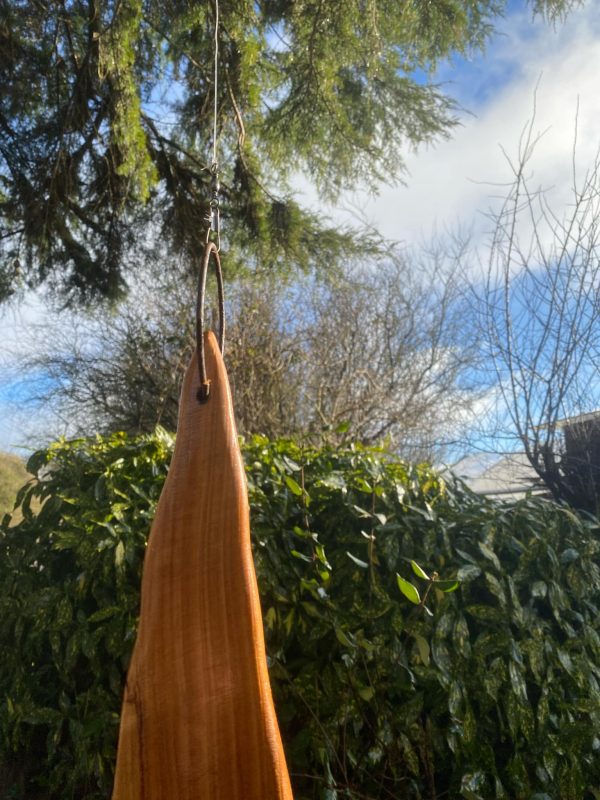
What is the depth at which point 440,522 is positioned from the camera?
197 centimetres

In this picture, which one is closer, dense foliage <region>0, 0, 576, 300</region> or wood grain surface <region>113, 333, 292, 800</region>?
wood grain surface <region>113, 333, 292, 800</region>

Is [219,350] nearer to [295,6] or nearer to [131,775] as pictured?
[131,775]

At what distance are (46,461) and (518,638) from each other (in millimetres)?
1657

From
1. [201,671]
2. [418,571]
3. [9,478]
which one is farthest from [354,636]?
[9,478]

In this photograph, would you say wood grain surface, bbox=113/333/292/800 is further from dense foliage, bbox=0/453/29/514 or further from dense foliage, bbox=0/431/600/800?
dense foliage, bbox=0/453/29/514

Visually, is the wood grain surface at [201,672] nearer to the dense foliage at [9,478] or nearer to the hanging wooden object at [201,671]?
the hanging wooden object at [201,671]

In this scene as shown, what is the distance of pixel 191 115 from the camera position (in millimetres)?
4773

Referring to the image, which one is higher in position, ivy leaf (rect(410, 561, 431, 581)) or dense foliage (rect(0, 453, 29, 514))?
dense foliage (rect(0, 453, 29, 514))

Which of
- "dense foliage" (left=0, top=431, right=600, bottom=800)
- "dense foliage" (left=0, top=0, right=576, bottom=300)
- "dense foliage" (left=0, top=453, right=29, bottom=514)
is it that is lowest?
"dense foliage" (left=0, top=431, right=600, bottom=800)

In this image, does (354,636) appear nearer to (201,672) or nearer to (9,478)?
(201,672)

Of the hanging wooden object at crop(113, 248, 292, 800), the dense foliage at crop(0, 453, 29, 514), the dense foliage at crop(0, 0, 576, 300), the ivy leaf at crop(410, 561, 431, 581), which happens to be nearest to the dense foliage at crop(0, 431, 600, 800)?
the ivy leaf at crop(410, 561, 431, 581)

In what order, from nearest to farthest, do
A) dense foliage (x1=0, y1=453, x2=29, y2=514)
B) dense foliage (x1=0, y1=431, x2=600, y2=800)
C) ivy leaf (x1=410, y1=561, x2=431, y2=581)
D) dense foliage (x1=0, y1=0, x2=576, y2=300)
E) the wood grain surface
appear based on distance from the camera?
1. the wood grain surface
2. ivy leaf (x1=410, y1=561, x2=431, y2=581)
3. dense foliage (x1=0, y1=431, x2=600, y2=800)
4. dense foliage (x1=0, y1=0, x2=576, y2=300)
5. dense foliage (x1=0, y1=453, x2=29, y2=514)

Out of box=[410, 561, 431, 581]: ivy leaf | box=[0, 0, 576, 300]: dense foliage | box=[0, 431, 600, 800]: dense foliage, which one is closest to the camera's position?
box=[410, 561, 431, 581]: ivy leaf

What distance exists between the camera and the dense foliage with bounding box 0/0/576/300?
3457 millimetres
